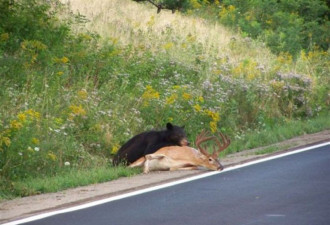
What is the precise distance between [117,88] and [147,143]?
400cm

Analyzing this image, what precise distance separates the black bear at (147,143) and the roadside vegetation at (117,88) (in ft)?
1.60

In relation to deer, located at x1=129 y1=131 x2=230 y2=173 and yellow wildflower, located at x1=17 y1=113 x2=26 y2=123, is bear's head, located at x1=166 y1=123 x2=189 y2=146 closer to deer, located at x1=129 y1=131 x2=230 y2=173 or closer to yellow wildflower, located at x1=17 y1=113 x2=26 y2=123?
deer, located at x1=129 y1=131 x2=230 y2=173

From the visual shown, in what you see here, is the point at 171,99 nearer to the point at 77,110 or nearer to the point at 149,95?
the point at 149,95

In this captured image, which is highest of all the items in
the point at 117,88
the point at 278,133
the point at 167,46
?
the point at 167,46

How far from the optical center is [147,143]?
15.1 meters

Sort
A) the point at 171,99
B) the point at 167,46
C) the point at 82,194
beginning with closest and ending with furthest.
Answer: the point at 82,194 < the point at 171,99 < the point at 167,46

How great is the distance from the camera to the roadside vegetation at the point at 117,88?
14422 millimetres

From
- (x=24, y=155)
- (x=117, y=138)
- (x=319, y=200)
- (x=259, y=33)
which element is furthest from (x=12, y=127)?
(x=259, y=33)

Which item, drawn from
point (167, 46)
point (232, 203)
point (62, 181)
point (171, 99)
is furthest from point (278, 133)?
point (232, 203)

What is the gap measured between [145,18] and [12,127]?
14.2 metres

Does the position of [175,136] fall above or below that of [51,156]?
above

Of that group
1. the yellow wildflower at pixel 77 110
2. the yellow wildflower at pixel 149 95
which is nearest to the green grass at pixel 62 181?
the yellow wildflower at pixel 77 110

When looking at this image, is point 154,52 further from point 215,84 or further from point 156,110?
point 156,110

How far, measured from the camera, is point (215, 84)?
20953mm
